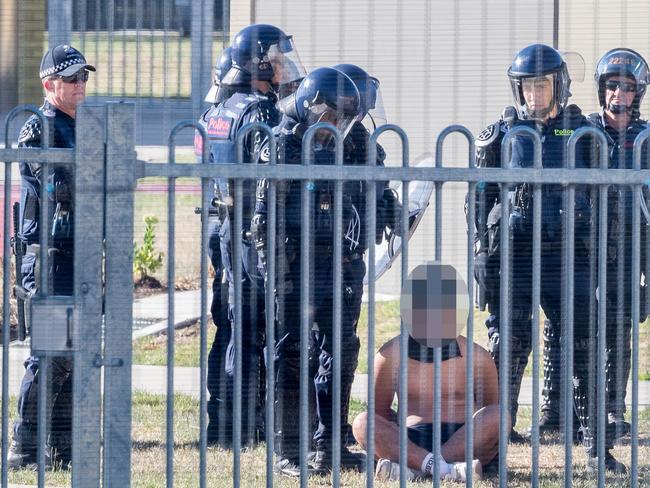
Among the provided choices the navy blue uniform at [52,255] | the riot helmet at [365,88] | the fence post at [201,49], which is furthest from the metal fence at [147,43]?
the riot helmet at [365,88]

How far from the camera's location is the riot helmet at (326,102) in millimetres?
5246

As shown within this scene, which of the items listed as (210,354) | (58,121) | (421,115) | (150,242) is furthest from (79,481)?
(150,242)

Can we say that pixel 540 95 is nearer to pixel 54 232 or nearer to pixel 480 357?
pixel 480 357

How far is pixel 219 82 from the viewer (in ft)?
20.0

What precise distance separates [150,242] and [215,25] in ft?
11.9

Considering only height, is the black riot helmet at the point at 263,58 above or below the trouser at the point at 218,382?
above

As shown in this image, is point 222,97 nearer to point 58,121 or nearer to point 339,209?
point 58,121

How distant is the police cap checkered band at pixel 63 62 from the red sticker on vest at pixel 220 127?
2.15 feet

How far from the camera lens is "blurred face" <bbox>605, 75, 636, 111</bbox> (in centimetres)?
609

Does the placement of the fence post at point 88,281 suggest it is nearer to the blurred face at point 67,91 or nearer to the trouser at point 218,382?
the trouser at point 218,382

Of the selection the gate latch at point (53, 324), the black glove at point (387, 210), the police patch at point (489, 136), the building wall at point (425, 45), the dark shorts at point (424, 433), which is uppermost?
the building wall at point (425, 45)

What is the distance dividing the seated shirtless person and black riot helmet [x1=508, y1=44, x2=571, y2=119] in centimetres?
126

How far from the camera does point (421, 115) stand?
24.3ft

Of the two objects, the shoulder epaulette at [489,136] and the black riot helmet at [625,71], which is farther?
the black riot helmet at [625,71]
